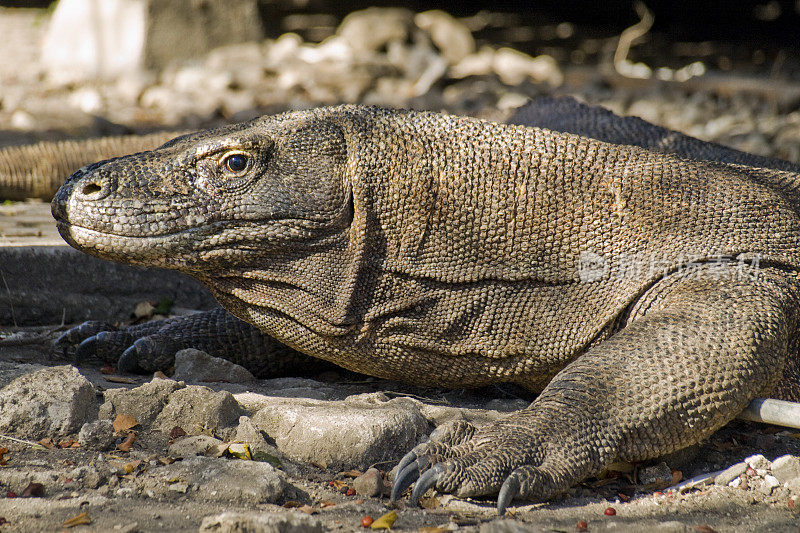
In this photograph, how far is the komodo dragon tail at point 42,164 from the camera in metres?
6.52

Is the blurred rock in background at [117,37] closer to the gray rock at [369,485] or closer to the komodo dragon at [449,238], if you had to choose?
the komodo dragon at [449,238]

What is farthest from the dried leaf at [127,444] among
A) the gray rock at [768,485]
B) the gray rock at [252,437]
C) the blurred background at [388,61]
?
the blurred background at [388,61]

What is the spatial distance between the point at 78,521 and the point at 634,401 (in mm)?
1901

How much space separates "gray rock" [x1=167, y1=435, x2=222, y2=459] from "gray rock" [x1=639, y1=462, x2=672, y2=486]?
1561 millimetres

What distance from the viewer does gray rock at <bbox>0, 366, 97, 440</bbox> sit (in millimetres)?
3051

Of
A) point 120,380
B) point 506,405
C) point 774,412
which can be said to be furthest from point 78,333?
point 774,412

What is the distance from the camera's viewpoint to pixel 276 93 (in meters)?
11.3

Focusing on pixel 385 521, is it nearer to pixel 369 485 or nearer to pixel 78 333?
pixel 369 485

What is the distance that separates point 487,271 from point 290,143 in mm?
968

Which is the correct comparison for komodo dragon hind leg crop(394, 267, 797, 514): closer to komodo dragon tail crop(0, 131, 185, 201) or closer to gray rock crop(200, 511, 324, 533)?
gray rock crop(200, 511, 324, 533)

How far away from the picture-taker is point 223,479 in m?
2.80

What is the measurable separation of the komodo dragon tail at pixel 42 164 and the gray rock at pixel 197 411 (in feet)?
11.8

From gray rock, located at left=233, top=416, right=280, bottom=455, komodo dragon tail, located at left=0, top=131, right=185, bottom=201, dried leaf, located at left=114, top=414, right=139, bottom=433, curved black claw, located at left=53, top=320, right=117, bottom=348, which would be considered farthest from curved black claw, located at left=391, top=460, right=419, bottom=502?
komodo dragon tail, located at left=0, top=131, right=185, bottom=201

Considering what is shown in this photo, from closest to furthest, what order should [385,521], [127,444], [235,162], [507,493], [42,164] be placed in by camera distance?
[385,521]
[507,493]
[127,444]
[235,162]
[42,164]
